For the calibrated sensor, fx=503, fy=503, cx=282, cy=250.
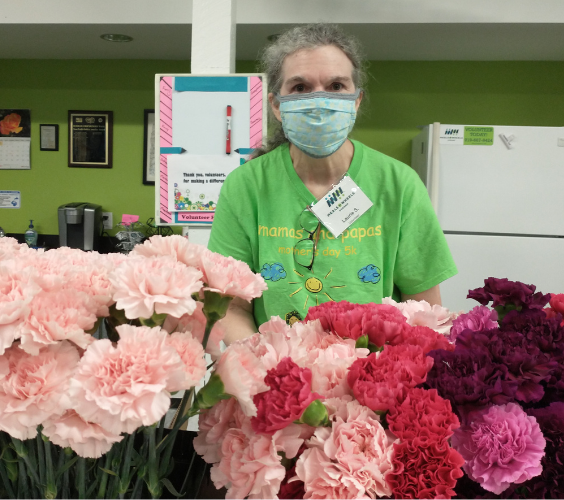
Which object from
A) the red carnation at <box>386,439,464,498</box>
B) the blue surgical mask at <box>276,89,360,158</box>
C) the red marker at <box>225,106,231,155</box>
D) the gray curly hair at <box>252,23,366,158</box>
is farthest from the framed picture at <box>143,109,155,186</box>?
the red carnation at <box>386,439,464,498</box>

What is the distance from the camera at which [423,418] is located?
39 centimetres

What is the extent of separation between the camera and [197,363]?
387 millimetres

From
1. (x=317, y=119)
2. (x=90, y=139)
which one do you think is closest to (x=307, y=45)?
(x=317, y=119)

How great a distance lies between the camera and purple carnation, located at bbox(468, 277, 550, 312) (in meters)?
0.52

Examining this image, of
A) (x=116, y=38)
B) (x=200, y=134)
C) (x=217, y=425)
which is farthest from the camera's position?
(x=116, y=38)

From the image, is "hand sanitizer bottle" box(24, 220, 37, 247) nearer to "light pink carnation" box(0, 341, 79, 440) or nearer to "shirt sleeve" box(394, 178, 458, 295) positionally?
"shirt sleeve" box(394, 178, 458, 295)

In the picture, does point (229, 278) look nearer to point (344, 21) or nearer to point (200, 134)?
point (200, 134)

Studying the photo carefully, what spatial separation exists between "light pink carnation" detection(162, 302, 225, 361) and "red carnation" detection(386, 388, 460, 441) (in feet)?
0.55

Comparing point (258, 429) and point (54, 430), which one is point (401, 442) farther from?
point (54, 430)

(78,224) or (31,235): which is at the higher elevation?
(78,224)

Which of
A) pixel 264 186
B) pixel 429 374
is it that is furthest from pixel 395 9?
pixel 429 374

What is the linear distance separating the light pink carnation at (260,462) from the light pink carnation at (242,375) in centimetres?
3

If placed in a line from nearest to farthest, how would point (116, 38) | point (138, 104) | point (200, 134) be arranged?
point (200, 134) < point (116, 38) < point (138, 104)

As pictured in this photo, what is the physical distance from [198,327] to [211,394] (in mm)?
65
